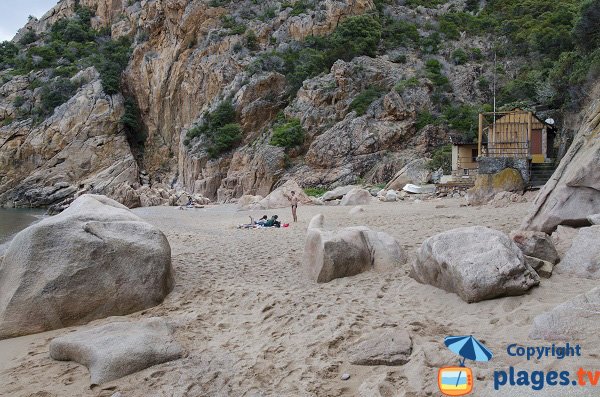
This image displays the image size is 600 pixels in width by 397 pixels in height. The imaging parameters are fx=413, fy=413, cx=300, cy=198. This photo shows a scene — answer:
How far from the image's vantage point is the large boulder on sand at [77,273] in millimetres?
5258

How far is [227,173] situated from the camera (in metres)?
37.8

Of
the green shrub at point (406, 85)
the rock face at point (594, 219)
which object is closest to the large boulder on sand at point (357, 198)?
the rock face at point (594, 219)

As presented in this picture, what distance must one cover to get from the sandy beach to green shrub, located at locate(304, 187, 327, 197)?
868 inches

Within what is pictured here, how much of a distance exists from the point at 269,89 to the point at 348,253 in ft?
119

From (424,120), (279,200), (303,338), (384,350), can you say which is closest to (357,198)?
(279,200)

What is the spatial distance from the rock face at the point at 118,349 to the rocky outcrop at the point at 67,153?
149 feet

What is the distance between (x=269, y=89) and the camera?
40.6m

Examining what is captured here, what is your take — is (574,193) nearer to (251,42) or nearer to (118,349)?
(118,349)

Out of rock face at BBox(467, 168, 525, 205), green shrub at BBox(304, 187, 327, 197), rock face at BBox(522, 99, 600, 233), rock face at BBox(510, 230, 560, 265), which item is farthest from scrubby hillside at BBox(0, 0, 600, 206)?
rock face at BBox(510, 230, 560, 265)

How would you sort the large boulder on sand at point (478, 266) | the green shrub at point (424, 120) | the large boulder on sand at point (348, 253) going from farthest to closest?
the green shrub at point (424, 120) < the large boulder on sand at point (348, 253) < the large boulder on sand at point (478, 266)

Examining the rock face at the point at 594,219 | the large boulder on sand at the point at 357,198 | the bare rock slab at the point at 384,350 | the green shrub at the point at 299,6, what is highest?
the green shrub at the point at 299,6

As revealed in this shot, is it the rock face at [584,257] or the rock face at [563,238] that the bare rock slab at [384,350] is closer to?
the rock face at [584,257]

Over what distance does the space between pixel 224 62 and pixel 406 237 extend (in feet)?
137

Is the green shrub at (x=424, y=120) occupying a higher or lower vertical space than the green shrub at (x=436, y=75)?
lower
